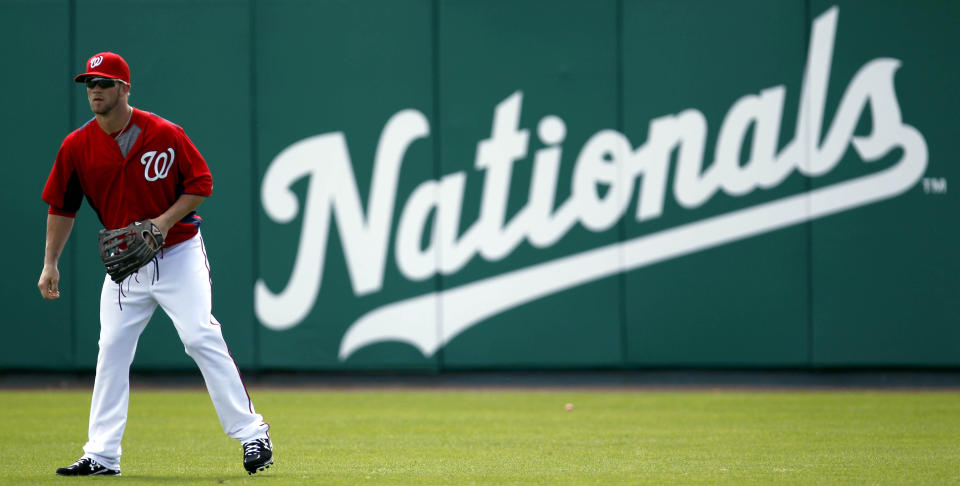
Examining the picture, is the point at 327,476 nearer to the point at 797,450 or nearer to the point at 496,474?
the point at 496,474

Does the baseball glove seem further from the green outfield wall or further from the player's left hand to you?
the green outfield wall

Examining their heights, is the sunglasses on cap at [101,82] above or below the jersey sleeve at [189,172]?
above

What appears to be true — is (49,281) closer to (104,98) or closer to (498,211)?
(104,98)

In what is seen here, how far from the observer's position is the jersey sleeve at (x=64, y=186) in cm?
585

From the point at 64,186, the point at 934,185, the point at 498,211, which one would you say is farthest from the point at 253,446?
the point at 934,185

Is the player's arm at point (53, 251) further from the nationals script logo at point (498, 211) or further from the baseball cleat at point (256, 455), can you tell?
the nationals script logo at point (498, 211)

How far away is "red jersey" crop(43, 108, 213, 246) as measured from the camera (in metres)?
5.79

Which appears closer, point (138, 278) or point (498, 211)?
point (138, 278)

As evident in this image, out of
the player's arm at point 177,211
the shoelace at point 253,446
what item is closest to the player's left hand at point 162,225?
the player's arm at point 177,211

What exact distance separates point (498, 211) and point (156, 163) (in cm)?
636

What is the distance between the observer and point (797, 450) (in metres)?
6.97

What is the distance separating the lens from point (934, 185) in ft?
38.2

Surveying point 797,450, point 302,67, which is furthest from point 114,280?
point 302,67

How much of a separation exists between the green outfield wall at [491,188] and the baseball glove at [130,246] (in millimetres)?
6230
